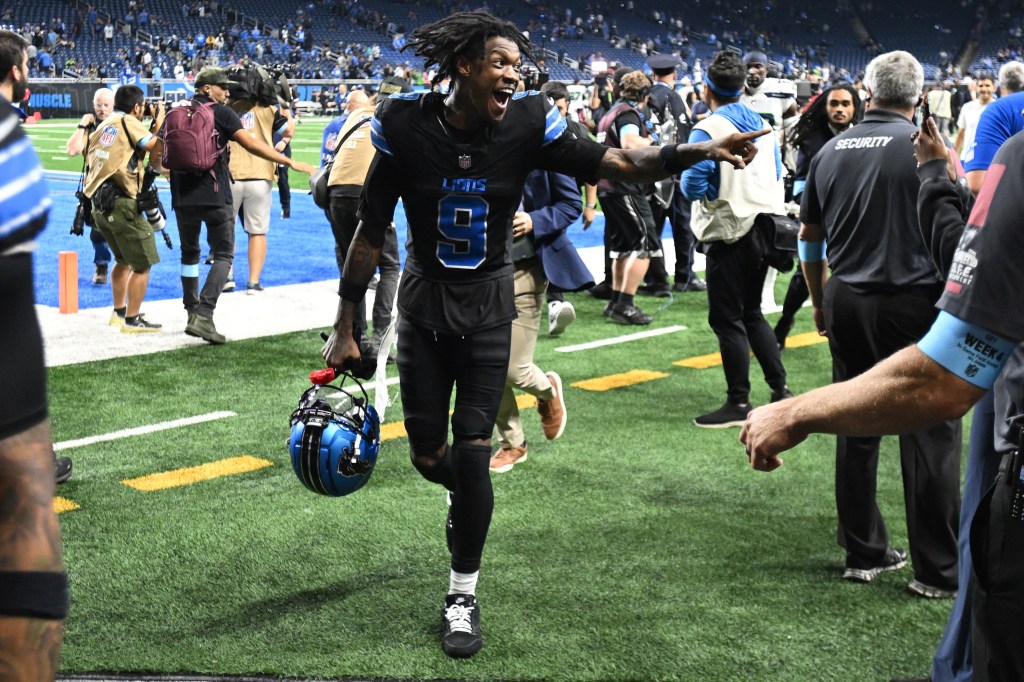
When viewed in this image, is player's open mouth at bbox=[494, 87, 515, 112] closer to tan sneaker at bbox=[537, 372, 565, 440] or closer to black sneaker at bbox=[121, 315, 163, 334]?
tan sneaker at bbox=[537, 372, 565, 440]

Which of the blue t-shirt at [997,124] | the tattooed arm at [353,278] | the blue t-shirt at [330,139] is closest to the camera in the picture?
the tattooed arm at [353,278]

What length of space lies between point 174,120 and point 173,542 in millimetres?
4829

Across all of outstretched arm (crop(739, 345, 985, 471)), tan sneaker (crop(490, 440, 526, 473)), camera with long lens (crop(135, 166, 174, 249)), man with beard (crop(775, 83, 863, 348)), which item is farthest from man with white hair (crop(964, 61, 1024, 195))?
camera with long lens (crop(135, 166, 174, 249))

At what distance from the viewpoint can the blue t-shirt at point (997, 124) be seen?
682 centimetres

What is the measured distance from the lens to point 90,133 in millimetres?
10438

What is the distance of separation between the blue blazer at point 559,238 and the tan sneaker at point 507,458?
3.13ft

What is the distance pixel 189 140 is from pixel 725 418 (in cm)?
460

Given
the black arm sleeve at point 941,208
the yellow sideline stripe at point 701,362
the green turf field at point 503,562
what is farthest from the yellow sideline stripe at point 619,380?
the black arm sleeve at point 941,208

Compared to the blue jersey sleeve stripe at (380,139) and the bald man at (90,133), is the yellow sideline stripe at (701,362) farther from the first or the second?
the blue jersey sleeve stripe at (380,139)

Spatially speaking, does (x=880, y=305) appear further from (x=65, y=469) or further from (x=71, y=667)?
(x=65, y=469)

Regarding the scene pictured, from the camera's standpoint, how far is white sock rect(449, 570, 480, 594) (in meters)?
4.32

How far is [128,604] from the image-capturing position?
15.0 ft

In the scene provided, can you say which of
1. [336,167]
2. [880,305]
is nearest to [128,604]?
[880,305]

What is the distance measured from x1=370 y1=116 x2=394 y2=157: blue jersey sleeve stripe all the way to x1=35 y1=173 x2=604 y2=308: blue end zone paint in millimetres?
6833
